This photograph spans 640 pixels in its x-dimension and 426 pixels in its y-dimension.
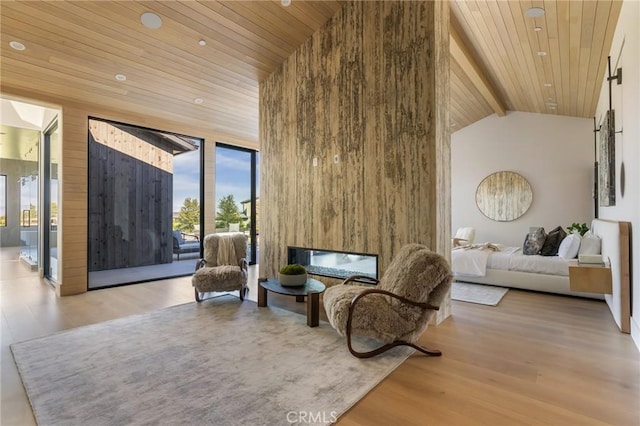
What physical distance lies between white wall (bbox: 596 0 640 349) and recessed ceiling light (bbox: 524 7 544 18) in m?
0.68

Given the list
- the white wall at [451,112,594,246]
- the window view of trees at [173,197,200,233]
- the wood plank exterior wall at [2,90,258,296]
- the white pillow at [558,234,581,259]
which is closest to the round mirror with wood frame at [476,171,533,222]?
the white wall at [451,112,594,246]

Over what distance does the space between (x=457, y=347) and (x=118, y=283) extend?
200 inches

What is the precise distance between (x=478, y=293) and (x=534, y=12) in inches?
141

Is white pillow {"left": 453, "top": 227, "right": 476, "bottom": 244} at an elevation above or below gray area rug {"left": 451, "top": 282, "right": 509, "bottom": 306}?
above

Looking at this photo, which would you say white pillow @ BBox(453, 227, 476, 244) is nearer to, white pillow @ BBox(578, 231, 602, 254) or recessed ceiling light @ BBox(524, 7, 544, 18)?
→ white pillow @ BBox(578, 231, 602, 254)

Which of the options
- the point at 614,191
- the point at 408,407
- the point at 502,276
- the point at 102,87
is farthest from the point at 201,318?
the point at 614,191

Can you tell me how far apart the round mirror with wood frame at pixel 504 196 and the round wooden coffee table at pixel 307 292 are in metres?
5.85

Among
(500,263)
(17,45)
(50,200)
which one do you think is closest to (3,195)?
(50,200)

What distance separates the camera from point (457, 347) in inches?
116

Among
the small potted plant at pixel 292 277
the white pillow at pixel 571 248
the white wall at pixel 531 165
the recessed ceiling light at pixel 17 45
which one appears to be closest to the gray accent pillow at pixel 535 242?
the white pillow at pixel 571 248

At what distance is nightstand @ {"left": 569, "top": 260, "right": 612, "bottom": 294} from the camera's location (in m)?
3.49

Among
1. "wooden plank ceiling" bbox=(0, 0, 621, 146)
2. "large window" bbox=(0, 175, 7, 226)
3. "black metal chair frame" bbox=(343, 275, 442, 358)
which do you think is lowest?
"black metal chair frame" bbox=(343, 275, 442, 358)

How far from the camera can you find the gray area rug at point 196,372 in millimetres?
1968

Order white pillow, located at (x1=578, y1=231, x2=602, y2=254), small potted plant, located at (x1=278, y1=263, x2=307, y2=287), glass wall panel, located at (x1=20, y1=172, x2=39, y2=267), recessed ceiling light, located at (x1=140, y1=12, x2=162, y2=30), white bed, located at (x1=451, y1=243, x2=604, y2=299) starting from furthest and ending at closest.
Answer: glass wall panel, located at (x1=20, y1=172, x2=39, y2=267) < white bed, located at (x1=451, y1=243, x2=604, y2=299) < white pillow, located at (x1=578, y1=231, x2=602, y2=254) < small potted plant, located at (x1=278, y1=263, x2=307, y2=287) < recessed ceiling light, located at (x1=140, y1=12, x2=162, y2=30)
